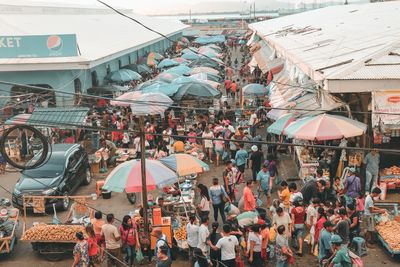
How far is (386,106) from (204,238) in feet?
20.8

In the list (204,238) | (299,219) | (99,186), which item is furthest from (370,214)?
(99,186)

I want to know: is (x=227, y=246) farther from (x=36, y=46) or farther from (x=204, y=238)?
(x=36, y=46)

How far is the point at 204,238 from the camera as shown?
945 cm

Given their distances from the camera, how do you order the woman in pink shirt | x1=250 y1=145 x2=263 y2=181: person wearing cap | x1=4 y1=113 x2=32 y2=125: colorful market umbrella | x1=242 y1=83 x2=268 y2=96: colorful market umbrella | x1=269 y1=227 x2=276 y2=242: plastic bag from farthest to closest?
x1=242 y1=83 x2=268 y2=96: colorful market umbrella
x1=250 y1=145 x2=263 y2=181: person wearing cap
x1=4 y1=113 x2=32 y2=125: colorful market umbrella
the woman in pink shirt
x1=269 y1=227 x2=276 y2=242: plastic bag

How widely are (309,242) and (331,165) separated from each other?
3.84m

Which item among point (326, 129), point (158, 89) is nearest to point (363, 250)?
point (326, 129)

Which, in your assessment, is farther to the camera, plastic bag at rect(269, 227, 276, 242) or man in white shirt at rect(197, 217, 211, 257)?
plastic bag at rect(269, 227, 276, 242)

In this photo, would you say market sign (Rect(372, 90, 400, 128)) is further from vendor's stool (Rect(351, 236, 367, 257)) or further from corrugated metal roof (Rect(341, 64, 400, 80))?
vendor's stool (Rect(351, 236, 367, 257))

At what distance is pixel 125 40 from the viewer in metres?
36.8

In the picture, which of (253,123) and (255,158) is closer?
(255,158)

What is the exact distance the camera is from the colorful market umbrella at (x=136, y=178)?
10766 mm

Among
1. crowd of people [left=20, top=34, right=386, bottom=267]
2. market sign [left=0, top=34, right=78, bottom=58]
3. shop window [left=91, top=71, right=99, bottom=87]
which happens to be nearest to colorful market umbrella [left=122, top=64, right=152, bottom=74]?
shop window [left=91, top=71, right=99, bottom=87]

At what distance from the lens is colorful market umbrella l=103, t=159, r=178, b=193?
10.8 metres

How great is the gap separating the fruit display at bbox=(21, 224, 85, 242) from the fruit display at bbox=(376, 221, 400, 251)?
666 centimetres
